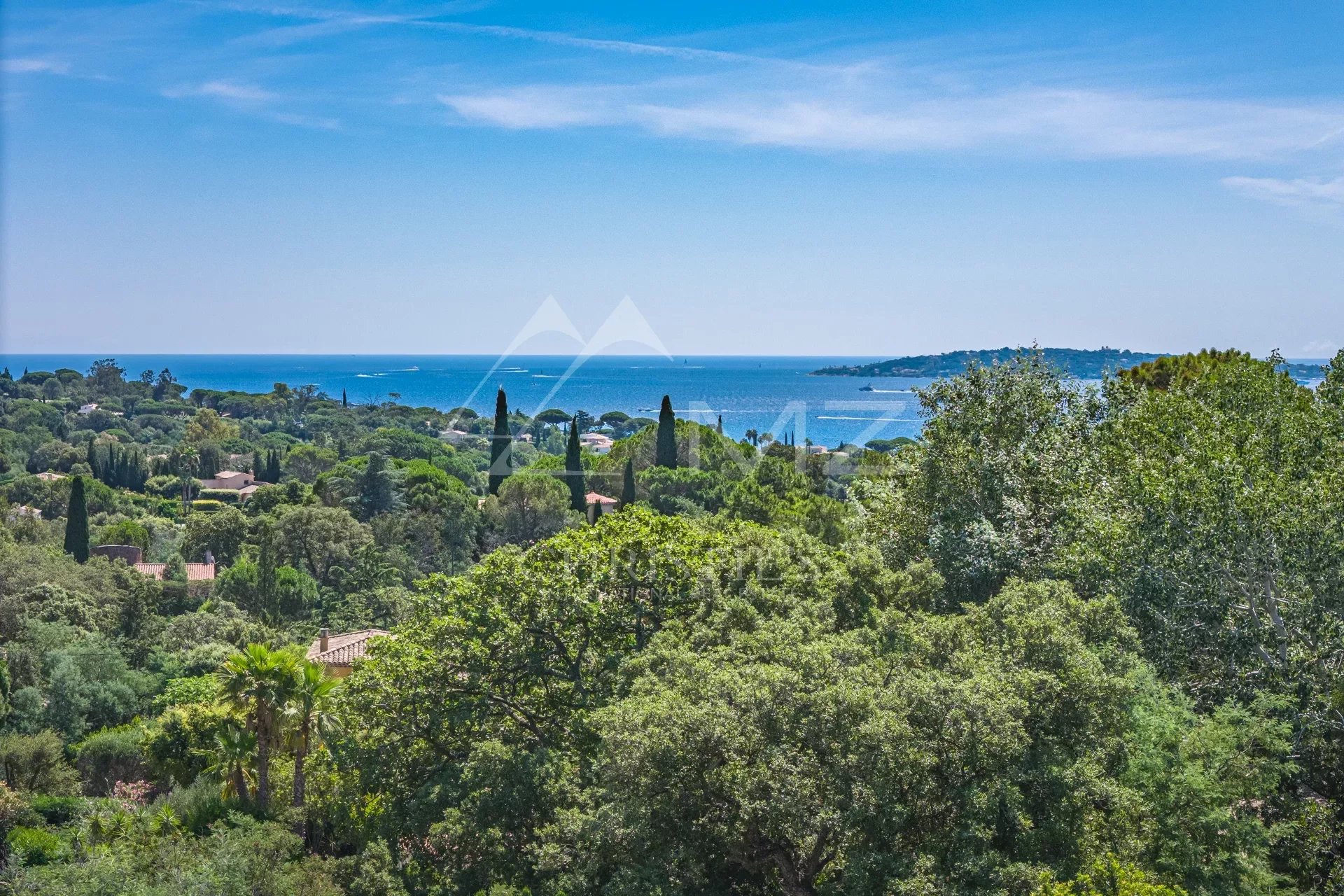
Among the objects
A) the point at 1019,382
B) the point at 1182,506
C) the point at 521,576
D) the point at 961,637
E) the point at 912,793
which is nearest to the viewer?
the point at 912,793

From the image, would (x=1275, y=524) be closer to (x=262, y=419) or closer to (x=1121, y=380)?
(x=1121, y=380)

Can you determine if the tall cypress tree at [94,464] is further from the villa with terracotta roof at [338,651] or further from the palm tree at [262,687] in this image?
the palm tree at [262,687]

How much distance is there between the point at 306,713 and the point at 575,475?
3202 cm

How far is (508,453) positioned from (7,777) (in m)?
36.0

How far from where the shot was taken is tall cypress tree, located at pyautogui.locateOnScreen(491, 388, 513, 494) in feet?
164

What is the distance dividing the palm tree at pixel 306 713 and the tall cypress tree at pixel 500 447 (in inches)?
1309

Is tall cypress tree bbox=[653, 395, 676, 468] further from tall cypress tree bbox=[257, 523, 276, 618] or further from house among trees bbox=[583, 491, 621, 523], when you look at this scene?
tall cypress tree bbox=[257, 523, 276, 618]

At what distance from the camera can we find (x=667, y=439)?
4822 centimetres

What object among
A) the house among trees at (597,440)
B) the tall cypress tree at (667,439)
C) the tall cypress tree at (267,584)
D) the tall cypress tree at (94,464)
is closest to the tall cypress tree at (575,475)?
the tall cypress tree at (667,439)

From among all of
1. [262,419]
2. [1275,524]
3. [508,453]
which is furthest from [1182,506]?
[262,419]

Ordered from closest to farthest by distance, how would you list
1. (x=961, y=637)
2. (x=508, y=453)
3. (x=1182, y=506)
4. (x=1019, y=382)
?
(x=961, y=637), (x=1182, y=506), (x=1019, y=382), (x=508, y=453)

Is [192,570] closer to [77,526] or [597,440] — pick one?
[77,526]

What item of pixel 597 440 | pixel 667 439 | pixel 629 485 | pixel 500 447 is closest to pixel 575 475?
pixel 629 485

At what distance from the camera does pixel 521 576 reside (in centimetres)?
1383
